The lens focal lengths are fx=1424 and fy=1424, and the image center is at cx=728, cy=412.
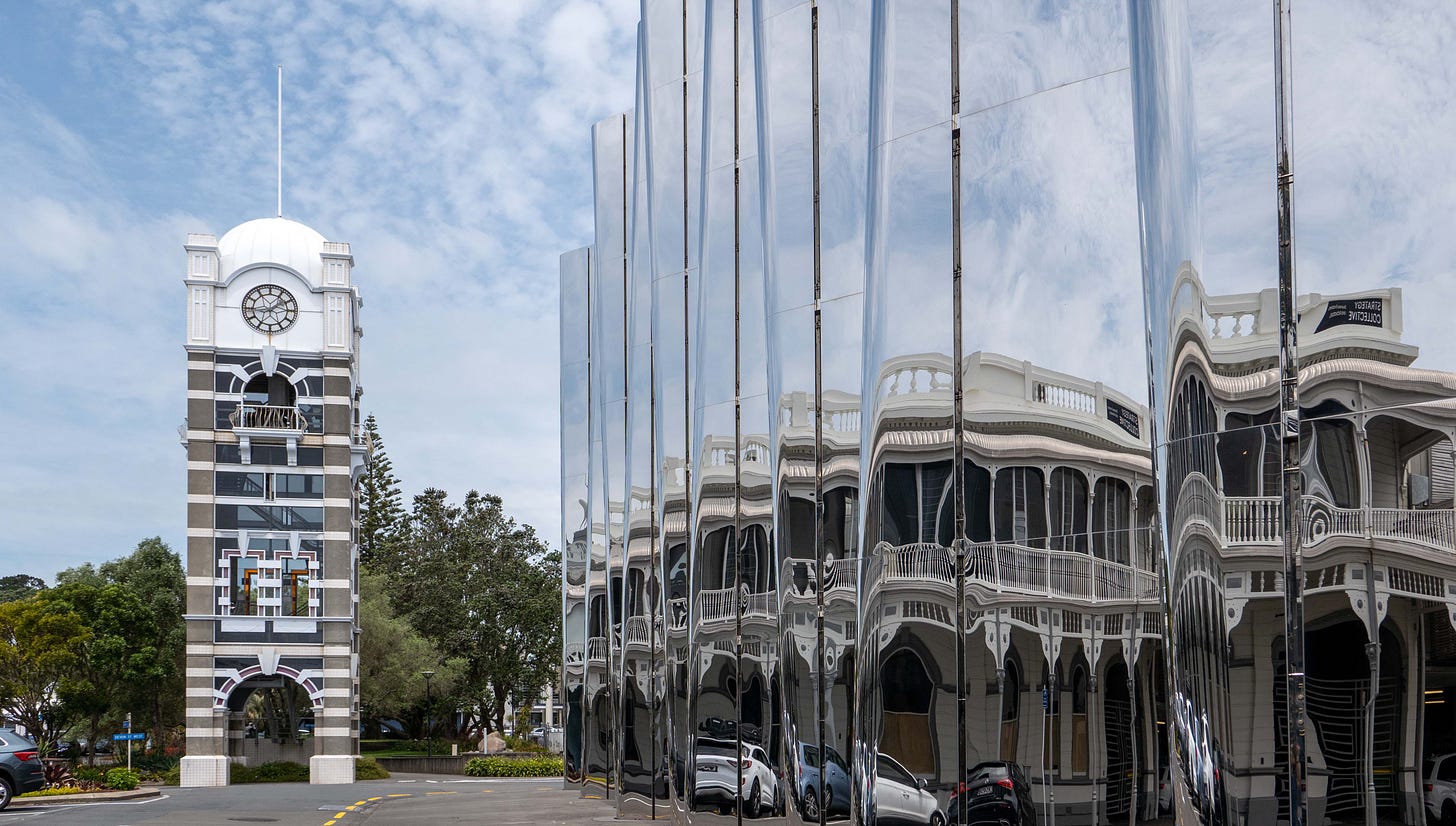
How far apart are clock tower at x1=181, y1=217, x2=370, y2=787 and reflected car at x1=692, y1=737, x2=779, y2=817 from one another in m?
37.2

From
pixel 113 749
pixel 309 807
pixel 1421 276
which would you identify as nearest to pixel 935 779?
pixel 1421 276

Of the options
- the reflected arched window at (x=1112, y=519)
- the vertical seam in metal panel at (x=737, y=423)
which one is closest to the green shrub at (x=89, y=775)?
the vertical seam in metal panel at (x=737, y=423)

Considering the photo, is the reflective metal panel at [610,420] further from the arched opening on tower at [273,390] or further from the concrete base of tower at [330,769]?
the arched opening on tower at [273,390]

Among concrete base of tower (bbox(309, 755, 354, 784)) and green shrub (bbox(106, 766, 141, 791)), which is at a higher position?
green shrub (bbox(106, 766, 141, 791))

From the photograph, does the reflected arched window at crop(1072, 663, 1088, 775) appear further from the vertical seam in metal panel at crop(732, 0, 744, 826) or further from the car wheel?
the vertical seam in metal panel at crop(732, 0, 744, 826)

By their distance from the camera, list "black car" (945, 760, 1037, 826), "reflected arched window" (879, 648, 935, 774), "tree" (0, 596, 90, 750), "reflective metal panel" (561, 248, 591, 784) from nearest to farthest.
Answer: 1. "black car" (945, 760, 1037, 826)
2. "reflected arched window" (879, 648, 935, 774)
3. "reflective metal panel" (561, 248, 591, 784)
4. "tree" (0, 596, 90, 750)

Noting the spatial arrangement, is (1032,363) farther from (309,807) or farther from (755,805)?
(309,807)

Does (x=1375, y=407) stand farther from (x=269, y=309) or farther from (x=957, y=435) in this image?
(x=269, y=309)

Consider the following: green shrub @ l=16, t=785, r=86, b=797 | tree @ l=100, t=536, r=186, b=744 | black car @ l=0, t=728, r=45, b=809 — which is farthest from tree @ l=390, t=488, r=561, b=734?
black car @ l=0, t=728, r=45, b=809

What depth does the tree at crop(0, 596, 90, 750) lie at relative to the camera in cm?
5828

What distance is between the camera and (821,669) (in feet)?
46.3

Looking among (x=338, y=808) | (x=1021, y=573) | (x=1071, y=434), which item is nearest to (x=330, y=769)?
(x=338, y=808)

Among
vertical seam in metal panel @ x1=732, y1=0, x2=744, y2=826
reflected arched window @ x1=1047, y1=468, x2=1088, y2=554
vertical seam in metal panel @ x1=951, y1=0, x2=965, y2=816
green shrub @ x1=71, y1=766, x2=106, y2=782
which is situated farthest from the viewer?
green shrub @ x1=71, y1=766, x2=106, y2=782

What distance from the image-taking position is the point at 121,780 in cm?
3847
